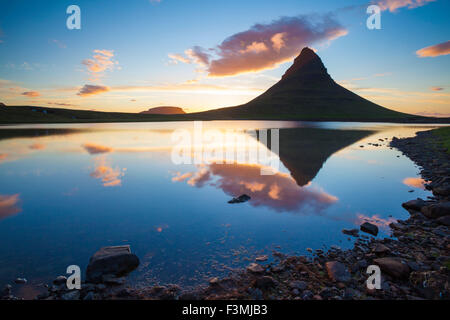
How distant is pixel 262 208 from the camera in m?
11.4

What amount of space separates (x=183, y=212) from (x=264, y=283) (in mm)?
5930

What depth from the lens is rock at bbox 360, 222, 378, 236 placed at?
8.95m

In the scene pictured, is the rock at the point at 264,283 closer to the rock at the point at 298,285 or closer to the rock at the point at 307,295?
Result: the rock at the point at 298,285

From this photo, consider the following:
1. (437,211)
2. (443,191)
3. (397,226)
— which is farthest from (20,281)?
(443,191)

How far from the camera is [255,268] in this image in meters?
6.68

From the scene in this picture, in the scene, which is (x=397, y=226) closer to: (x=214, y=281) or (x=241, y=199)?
(x=241, y=199)

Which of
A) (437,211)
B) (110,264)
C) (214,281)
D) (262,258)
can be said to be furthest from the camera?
(437,211)

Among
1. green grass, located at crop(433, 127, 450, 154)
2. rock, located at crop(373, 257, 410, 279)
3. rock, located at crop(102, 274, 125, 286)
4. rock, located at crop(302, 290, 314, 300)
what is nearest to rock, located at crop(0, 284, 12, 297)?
rock, located at crop(102, 274, 125, 286)

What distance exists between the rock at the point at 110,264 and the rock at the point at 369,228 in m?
8.34

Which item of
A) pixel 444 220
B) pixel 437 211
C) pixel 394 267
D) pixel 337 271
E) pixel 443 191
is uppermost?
pixel 443 191

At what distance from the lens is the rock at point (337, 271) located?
6.21m

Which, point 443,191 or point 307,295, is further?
point 443,191
